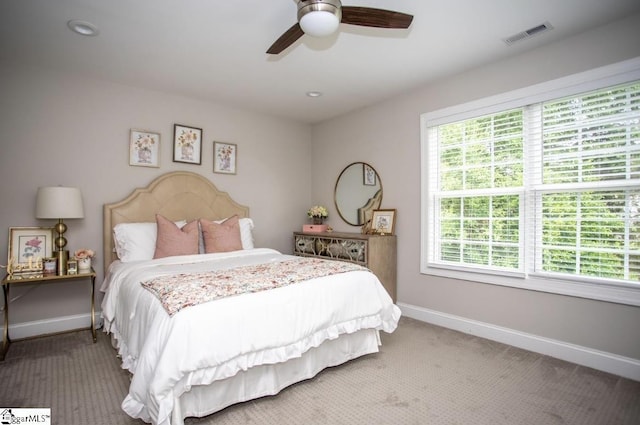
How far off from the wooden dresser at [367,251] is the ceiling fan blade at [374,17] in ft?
7.24

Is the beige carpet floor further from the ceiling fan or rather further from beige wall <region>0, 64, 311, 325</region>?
the ceiling fan

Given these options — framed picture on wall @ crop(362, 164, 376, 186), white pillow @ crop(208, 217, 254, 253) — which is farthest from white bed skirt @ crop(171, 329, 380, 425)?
framed picture on wall @ crop(362, 164, 376, 186)

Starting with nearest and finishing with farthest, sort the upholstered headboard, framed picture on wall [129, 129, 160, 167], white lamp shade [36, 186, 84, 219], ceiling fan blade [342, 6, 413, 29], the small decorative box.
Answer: ceiling fan blade [342, 6, 413, 29] → white lamp shade [36, 186, 84, 219] → the upholstered headboard → framed picture on wall [129, 129, 160, 167] → the small decorative box

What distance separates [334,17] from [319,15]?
0.27 feet

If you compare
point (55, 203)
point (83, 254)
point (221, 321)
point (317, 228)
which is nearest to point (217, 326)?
point (221, 321)

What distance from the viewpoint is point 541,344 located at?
281 centimetres

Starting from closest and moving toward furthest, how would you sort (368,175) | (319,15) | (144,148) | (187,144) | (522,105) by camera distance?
1. (319,15)
2. (522,105)
3. (144,148)
4. (187,144)
5. (368,175)

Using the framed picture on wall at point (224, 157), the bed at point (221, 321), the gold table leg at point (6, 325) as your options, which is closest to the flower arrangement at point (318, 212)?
the framed picture on wall at point (224, 157)

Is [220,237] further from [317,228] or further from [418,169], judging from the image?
[418,169]

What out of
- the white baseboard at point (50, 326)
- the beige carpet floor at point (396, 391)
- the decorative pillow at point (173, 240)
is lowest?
the beige carpet floor at point (396, 391)

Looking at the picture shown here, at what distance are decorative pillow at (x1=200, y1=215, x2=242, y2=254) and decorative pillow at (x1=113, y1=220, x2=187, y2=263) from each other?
1.64 feet

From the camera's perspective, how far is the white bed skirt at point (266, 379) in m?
1.88

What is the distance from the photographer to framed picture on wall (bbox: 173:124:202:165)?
3.97 meters

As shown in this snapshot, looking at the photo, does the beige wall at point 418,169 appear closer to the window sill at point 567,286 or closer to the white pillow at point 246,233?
the window sill at point 567,286
